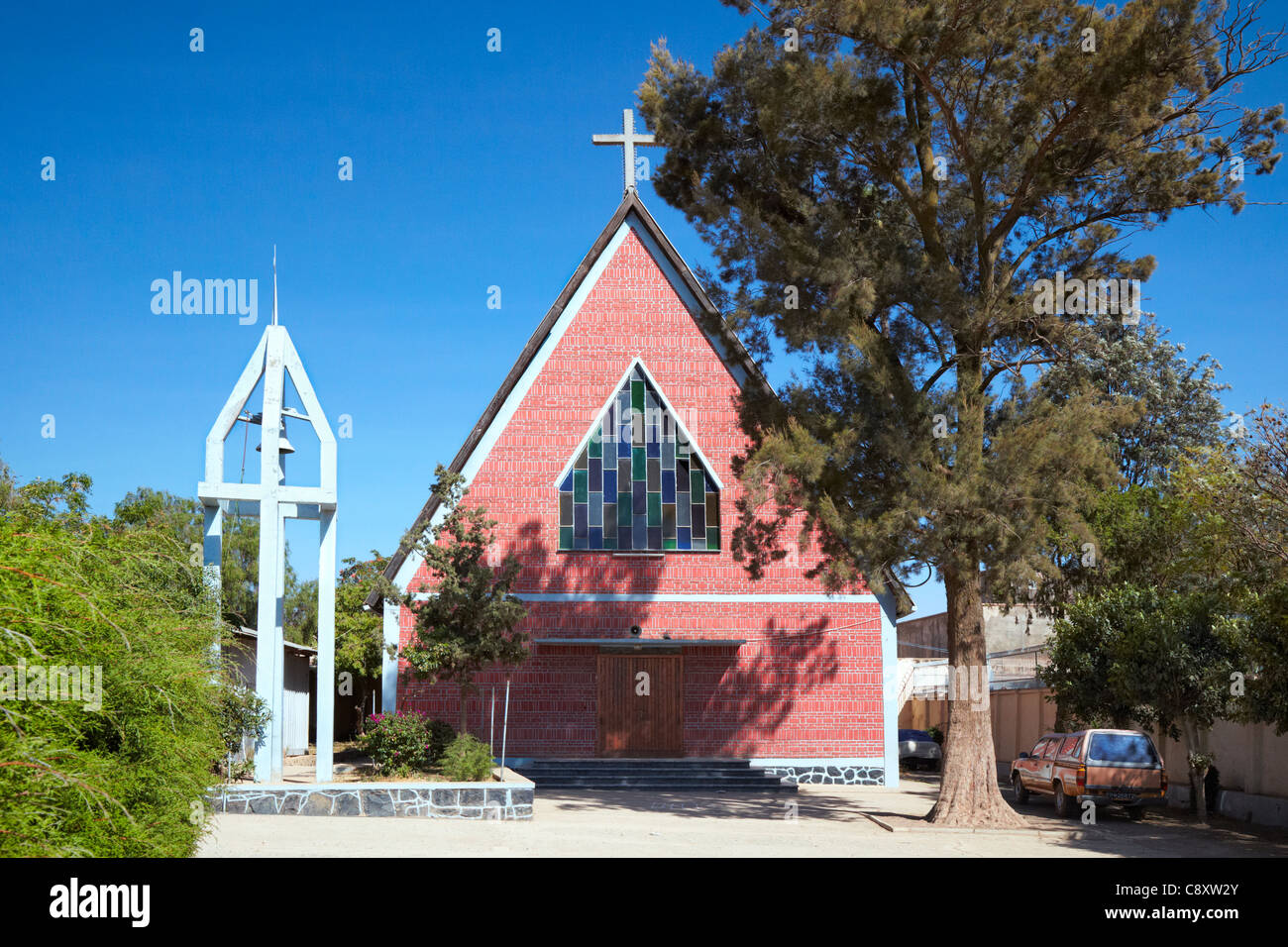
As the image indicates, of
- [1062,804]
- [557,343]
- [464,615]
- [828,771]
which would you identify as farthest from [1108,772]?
[557,343]

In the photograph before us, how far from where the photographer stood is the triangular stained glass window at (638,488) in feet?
79.8

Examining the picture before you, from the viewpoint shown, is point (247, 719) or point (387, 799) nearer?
point (247, 719)

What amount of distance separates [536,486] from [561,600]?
254 centimetres

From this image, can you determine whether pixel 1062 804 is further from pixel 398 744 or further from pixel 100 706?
pixel 100 706

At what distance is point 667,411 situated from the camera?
2478 centimetres

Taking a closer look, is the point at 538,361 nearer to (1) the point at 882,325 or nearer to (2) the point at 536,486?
(2) the point at 536,486

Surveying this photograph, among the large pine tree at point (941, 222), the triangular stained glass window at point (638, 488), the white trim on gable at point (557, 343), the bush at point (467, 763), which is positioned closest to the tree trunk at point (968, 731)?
the large pine tree at point (941, 222)

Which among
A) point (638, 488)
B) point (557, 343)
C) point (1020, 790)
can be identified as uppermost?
point (557, 343)

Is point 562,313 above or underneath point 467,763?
above

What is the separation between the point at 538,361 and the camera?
2478 centimetres

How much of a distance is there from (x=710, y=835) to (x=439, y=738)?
279 inches

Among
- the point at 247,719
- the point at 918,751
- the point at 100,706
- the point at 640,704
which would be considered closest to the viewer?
the point at 100,706

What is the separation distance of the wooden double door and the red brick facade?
0.23 meters
